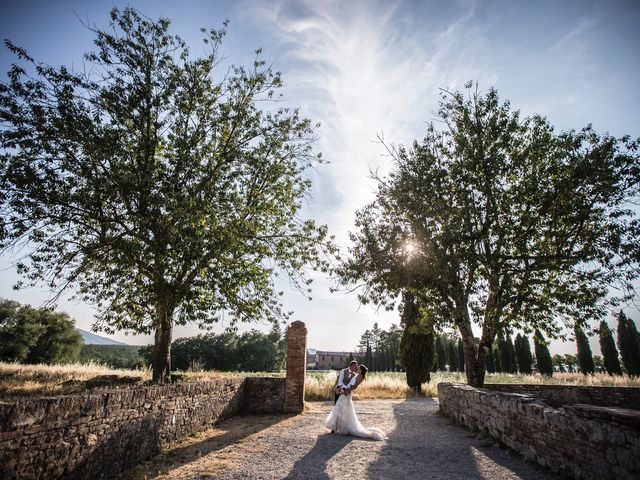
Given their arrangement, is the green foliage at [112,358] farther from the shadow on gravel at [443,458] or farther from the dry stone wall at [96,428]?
the shadow on gravel at [443,458]

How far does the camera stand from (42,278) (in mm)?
11477

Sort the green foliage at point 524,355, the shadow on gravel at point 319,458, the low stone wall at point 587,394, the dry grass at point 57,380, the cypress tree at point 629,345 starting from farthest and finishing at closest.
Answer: the green foliage at point 524,355 → the cypress tree at point 629,345 → the low stone wall at point 587,394 → the dry grass at point 57,380 → the shadow on gravel at point 319,458

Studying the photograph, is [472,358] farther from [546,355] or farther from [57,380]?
[546,355]

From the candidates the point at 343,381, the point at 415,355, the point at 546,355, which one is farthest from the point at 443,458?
the point at 546,355

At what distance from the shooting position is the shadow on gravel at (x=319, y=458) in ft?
18.1

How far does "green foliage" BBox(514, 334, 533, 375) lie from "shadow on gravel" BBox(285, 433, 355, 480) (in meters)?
34.5

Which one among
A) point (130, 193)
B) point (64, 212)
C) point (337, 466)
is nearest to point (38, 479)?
point (337, 466)

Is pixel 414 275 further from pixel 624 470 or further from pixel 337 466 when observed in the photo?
pixel 624 470

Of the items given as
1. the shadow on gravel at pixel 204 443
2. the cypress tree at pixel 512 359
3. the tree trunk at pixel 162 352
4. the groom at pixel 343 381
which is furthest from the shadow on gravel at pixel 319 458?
the cypress tree at pixel 512 359

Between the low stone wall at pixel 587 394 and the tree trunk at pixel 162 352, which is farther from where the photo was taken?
the tree trunk at pixel 162 352

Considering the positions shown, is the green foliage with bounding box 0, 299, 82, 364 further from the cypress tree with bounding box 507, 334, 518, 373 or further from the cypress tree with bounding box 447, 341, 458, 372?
the cypress tree with bounding box 507, 334, 518, 373

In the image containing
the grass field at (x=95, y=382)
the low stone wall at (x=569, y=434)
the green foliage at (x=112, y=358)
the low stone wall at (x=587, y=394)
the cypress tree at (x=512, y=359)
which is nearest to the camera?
the low stone wall at (x=569, y=434)

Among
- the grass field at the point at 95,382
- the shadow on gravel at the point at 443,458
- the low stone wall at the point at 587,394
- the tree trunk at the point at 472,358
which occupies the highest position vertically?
the tree trunk at the point at 472,358

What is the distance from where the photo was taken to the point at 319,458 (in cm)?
653
